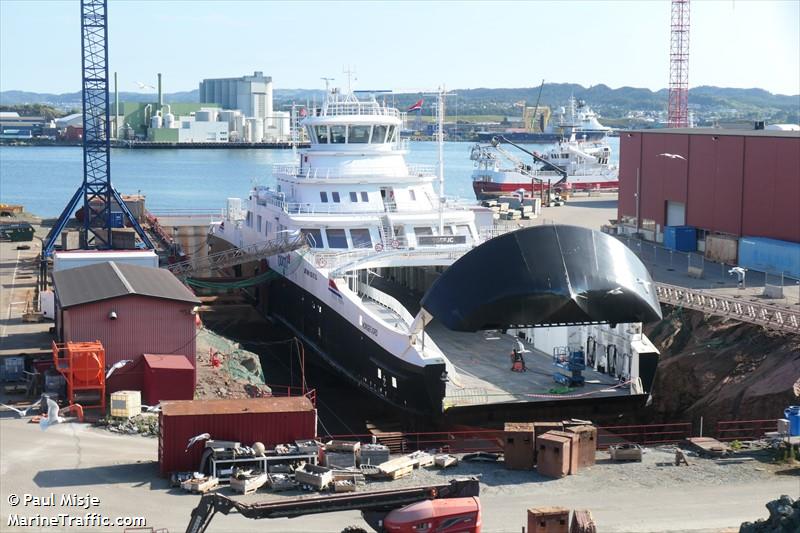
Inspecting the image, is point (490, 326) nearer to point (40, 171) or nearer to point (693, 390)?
point (693, 390)

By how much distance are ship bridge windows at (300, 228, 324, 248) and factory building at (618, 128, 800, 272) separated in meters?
14.5

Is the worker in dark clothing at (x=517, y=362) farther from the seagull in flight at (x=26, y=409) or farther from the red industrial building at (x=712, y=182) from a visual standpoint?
the red industrial building at (x=712, y=182)

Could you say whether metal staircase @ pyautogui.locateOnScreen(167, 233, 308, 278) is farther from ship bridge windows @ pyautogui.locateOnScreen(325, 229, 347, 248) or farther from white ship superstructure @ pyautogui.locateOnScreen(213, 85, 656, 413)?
ship bridge windows @ pyautogui.locateOnScreen(325, 229, 347, 248)

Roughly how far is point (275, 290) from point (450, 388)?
47.2 ft

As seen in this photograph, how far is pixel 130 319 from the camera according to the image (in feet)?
81.6

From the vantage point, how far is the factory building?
3731 cm

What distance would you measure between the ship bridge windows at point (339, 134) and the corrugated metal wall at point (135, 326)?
1301 centimetres

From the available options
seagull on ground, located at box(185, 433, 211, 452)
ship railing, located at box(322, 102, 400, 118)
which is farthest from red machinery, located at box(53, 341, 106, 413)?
ship railing, located at box(322, 102, 400, 118)

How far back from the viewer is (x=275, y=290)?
124 feet

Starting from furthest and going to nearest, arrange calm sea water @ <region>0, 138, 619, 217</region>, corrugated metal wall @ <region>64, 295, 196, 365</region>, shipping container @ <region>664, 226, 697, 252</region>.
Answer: calm sea water @ <region>0, 138, 619, 217</region> → shipping container @ <region>664, 226, 697, 252</region> → corrugated metal wall @ <region>64, 295, 196, 365</region>

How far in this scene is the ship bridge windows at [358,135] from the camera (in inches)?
1454

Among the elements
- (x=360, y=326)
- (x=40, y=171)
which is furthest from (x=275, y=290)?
(x=40, y=171)

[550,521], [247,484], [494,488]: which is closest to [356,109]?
[494,488]

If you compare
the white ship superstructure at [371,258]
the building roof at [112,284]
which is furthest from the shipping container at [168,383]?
the white ship superstructure at [371,258]
